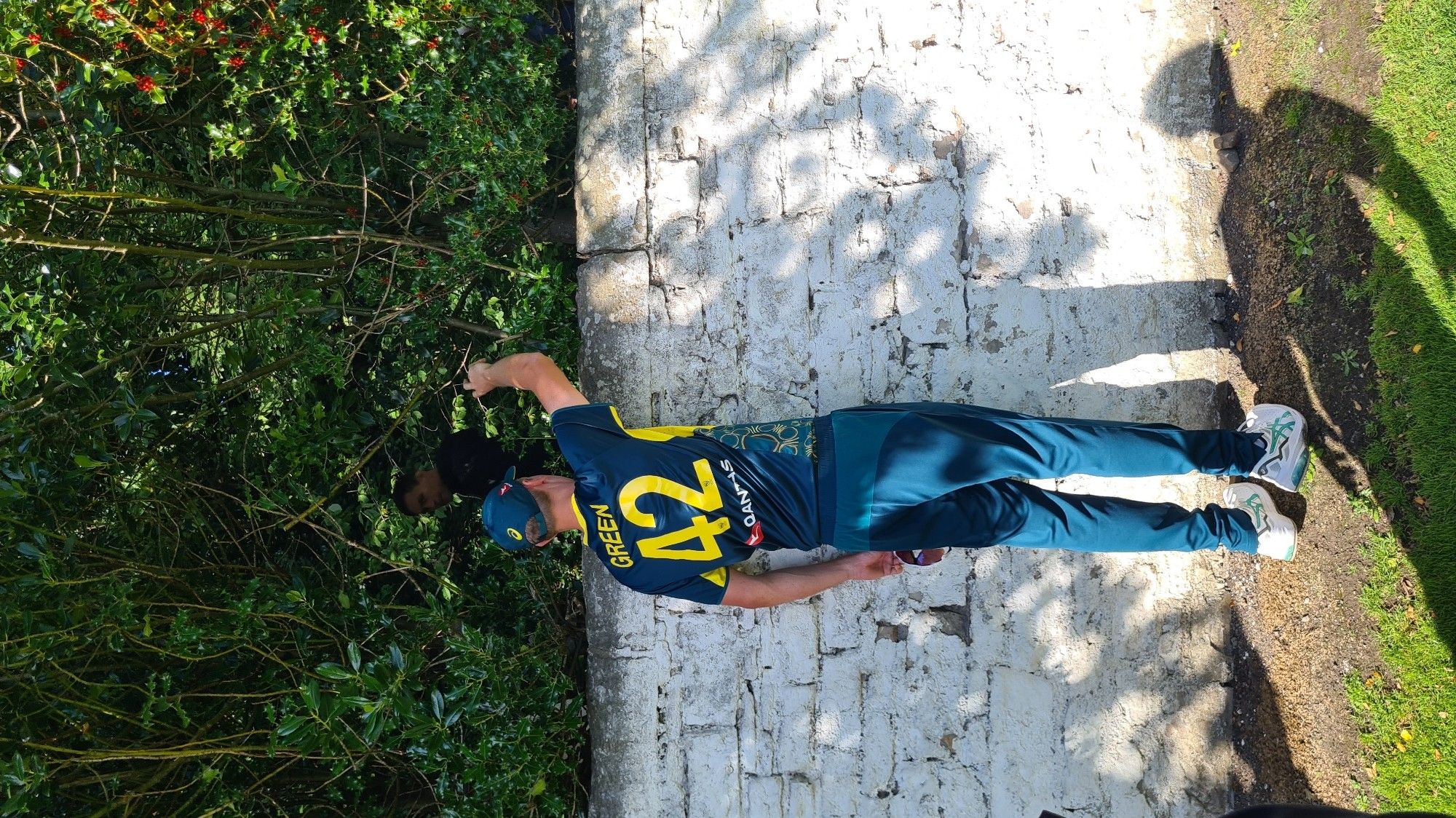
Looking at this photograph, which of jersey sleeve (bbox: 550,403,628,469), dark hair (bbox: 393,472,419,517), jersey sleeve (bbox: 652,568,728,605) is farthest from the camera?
dark hair (bbox: 393,472,419,517)

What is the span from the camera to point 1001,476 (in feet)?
9.38

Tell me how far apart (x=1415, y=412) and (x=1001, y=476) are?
134cm

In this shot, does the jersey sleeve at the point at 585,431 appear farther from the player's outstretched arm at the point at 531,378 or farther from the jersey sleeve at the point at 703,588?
the jersey sleeve at the point at 703,588

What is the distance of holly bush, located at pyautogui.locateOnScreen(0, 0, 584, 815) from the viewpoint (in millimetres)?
2959

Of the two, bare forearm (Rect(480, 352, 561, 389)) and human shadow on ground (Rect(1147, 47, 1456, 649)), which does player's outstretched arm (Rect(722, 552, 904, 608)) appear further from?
human shadow on ground (Rect(1147, 47, 1456, 649))

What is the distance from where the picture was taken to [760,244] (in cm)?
351

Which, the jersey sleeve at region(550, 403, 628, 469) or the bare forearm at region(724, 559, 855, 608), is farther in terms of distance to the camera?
the bare forearm at region(724, 559, 855, 608)

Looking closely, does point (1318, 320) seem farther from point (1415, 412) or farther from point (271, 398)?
point (271, 398)

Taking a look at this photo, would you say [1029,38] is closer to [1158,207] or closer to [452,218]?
[1158,207]

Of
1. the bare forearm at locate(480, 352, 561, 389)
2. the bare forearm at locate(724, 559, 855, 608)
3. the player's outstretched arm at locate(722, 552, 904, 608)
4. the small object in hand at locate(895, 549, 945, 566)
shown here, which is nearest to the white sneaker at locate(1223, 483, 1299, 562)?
the small object in hand at locate(895, 549, 945, 566)

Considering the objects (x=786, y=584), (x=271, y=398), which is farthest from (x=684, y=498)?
(x=271, y=398)

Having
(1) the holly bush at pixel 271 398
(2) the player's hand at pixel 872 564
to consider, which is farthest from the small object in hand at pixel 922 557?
(1) the holly bush at pixel 271 398

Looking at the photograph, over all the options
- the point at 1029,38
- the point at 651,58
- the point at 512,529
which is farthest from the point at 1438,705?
the point at 651,58

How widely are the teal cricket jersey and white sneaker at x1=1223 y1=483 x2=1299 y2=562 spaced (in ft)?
5.25
